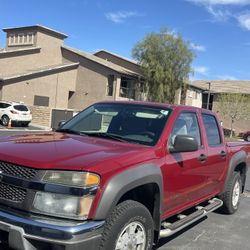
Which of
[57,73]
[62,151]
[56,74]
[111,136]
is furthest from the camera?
[57,73]

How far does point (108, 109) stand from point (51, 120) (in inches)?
1175

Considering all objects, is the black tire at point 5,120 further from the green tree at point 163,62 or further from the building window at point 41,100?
the green tree at point 163,62

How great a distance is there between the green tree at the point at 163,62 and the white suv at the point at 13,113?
19719 millimetres

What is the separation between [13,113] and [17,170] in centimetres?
2758

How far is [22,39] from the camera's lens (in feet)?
152

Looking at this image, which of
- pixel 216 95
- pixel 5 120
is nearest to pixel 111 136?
pixel 5 120

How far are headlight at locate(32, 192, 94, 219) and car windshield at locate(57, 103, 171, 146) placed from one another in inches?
55.0

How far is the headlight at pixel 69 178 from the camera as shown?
12.1 ft

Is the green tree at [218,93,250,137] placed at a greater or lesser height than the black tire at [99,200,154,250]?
greater

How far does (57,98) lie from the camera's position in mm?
44000

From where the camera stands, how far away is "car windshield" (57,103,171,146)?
504cm

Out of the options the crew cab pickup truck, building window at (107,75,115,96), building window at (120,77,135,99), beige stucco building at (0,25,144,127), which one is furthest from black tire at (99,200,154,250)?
building window at (120,77,135,99)

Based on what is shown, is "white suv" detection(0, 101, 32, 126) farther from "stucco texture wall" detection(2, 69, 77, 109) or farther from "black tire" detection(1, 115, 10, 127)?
"stucco texture wall" detection(2, 69, 77, 109)

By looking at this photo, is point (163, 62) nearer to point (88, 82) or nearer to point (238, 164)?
point (88, 82)
